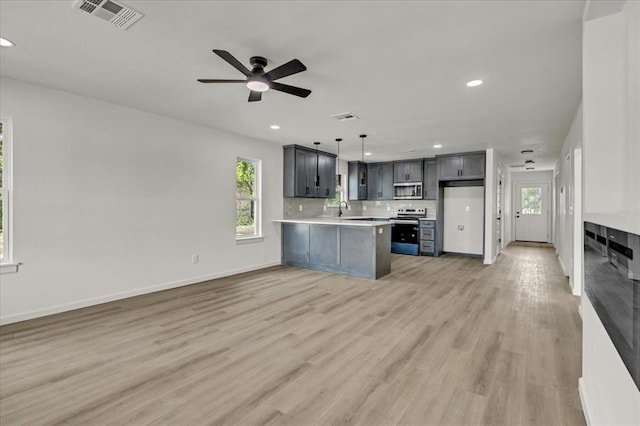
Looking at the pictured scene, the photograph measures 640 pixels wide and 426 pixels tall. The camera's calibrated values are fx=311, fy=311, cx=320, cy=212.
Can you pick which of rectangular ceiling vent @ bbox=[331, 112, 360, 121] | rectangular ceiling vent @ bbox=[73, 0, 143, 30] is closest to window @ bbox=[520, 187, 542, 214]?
rectangular ceiling vent @ bbox=[331, 112, 360, 121]

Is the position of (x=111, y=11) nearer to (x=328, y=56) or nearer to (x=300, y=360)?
(x=328, y=56)

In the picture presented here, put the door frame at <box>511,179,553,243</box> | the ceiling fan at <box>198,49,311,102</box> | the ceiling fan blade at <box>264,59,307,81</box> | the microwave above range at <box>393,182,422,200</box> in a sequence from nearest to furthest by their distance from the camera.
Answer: the ceiling fan blade at <box>264,59,307,81</box> < the ceiling fan at <box>198,49,311,102</box> < the microwave above range at <box>393,182,422,200</box> < the door frame at <box>511,179,553,243</box>

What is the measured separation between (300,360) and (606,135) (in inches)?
101

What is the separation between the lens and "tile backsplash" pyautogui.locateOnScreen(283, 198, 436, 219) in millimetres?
7004

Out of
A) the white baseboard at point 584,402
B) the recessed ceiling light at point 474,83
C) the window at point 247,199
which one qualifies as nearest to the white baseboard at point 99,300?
the window at point 247,199

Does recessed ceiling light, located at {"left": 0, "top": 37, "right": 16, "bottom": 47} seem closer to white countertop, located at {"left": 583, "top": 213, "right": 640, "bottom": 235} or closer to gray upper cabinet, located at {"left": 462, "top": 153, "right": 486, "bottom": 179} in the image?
white countertop, located at {"left": 583, "top": 213, "right": 640, "bottom": 235}

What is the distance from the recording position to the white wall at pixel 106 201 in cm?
338

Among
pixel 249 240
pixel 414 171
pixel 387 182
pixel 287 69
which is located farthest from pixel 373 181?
pixel 287 69

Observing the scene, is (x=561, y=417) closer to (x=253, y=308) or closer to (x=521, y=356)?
(x=521, y=356)

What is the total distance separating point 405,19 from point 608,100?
4.41ft

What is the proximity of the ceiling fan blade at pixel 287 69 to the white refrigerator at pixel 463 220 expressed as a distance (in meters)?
6.65

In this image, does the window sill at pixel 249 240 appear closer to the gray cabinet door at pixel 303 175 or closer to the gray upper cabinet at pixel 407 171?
the gray cabinet door at pixel 303 175

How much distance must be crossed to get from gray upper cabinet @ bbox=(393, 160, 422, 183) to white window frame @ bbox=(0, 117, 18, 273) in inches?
296

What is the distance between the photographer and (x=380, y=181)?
29.0ft
